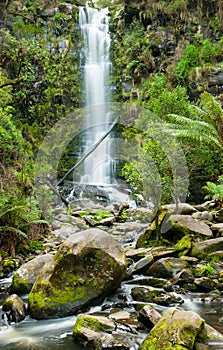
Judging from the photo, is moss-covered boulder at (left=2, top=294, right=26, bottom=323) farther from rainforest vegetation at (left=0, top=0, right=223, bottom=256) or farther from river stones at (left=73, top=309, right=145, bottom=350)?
rainforest vegetation at (left=0, top=0, right=223, bottom=256)

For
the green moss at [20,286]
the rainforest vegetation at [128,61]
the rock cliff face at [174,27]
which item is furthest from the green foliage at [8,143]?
the rock cliff face at [174,27]

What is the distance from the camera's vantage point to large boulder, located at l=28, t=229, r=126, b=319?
499 cm

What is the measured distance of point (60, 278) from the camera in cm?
514

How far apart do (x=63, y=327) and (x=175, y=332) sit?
5.79ft

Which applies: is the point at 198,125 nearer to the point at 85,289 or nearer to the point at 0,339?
the point at 85,289

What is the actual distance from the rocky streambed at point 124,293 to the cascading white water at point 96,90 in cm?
1095

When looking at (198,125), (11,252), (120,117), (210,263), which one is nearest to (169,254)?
(210,263)

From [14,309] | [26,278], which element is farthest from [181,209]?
[14,309]

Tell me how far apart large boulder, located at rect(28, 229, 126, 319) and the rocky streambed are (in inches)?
0.5

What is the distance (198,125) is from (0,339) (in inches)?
305

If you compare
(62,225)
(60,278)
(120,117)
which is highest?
(120,117)

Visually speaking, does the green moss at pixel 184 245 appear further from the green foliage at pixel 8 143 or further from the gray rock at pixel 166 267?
the green foliage at pixel 8 143

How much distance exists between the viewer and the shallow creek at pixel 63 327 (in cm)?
433

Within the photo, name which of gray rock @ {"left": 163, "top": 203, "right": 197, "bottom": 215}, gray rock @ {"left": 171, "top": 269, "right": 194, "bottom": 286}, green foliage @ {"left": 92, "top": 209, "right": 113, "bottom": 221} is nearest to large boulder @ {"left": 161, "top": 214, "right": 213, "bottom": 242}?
gray rock @ {"left": 163, "top": 203, "right": 197, "bottom": 215}
